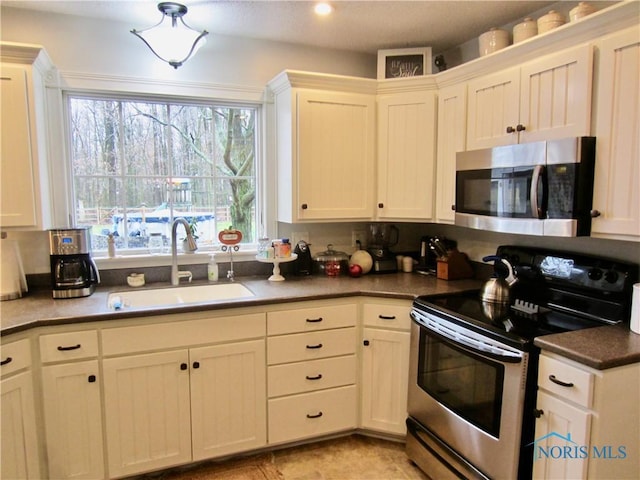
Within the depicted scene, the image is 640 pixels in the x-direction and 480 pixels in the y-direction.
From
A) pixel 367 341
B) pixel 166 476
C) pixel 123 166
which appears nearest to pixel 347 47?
pixel 123 166

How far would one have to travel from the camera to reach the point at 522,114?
2111mm

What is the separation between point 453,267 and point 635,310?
A: 1.10 metres

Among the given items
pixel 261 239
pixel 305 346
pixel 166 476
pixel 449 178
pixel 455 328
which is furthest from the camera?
pixel 261 239

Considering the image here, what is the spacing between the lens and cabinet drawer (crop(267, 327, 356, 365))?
2359 millimetres

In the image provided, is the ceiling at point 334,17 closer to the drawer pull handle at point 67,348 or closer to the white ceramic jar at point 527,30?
the white ceramic jar at point 527,30

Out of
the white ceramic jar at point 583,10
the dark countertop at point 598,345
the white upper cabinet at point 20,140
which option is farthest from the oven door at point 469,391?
the white upper cabinet at point 20,140

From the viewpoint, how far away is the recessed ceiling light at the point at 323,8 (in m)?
2.27

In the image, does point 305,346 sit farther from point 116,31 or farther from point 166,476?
point 116,31

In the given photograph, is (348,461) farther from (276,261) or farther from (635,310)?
(635,310)

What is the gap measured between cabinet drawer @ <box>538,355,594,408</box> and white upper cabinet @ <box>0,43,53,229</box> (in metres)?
2.42

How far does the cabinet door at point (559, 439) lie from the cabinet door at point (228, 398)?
4.39 ft

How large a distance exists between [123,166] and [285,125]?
40.5 inches

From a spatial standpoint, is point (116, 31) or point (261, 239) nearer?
point (116, 31)
